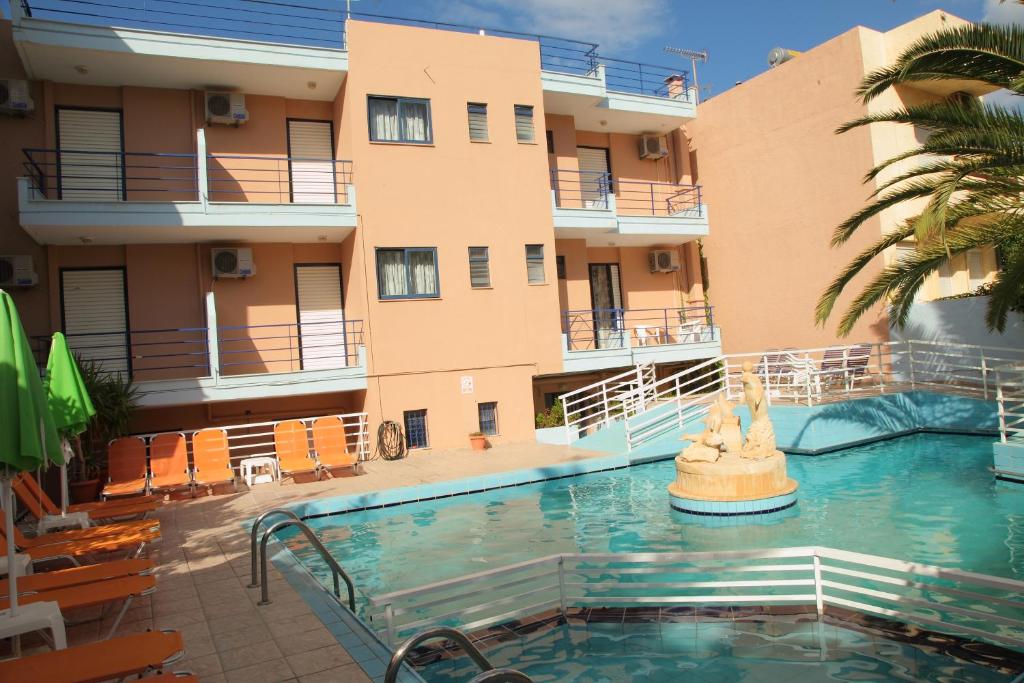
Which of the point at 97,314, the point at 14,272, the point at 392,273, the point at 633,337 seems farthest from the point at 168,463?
the point at 633,337

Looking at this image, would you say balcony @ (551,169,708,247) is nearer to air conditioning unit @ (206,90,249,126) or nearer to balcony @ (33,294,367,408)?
balcony @ (33,294,367,408)

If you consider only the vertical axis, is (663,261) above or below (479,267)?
above

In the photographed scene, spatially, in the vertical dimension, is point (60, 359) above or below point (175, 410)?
above

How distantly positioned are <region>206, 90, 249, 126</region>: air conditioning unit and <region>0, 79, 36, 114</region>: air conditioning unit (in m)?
3.34

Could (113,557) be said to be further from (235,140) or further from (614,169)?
(614,169)

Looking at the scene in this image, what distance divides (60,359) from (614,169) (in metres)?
16.6

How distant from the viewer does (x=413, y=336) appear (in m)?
15.9

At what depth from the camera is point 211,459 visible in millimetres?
12875

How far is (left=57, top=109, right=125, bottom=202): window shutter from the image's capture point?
Result: 14891 millimetres

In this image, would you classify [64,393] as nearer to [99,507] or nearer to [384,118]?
[99,507]

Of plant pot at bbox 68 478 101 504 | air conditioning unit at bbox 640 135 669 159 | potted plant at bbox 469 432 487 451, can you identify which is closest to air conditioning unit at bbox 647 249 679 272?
air conditioning unit at bbox 640 135 669 159

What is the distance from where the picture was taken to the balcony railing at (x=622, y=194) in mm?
19797

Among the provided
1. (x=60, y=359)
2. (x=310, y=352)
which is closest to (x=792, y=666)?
(x=60, y=359)

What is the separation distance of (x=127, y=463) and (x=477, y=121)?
10.7 m
